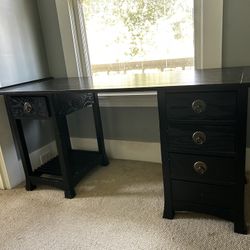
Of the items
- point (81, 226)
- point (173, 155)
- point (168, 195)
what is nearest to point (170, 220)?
point (168, 195)

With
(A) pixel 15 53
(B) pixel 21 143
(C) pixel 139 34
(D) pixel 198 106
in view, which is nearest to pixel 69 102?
(B) pixel 21 143

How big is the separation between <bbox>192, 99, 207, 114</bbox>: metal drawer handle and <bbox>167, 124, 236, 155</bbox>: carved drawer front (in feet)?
0.28

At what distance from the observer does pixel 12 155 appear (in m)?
1.96

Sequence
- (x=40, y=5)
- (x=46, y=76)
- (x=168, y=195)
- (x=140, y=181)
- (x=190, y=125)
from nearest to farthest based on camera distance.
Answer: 1. (x=190, y=125)
2. (x=168, y=195)
3. (x=140, y=181)
4. (x=40, y=5)
5. (x=46, y=76)

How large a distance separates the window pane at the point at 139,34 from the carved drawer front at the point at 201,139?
77 cm

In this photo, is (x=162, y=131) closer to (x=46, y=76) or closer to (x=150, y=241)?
(x=150, y=241)

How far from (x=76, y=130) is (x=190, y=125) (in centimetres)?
137

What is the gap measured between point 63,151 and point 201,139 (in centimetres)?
92

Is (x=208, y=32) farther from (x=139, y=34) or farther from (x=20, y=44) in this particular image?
(x=20, y=44)

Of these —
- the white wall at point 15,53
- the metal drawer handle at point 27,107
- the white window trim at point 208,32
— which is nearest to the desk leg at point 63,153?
the metal drawer handle at point 27,107

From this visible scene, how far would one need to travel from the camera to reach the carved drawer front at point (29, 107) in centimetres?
162

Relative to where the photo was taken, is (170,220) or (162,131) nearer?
(162,131)

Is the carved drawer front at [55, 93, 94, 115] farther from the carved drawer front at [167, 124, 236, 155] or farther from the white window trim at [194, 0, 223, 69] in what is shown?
the white window trim at [194, 0, 223, 69]

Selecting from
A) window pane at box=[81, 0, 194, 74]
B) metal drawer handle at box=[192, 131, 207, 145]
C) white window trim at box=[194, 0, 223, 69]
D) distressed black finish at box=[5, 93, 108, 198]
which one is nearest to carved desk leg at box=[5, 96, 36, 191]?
distressed black finish at box=[5, 93, 108, 198]
